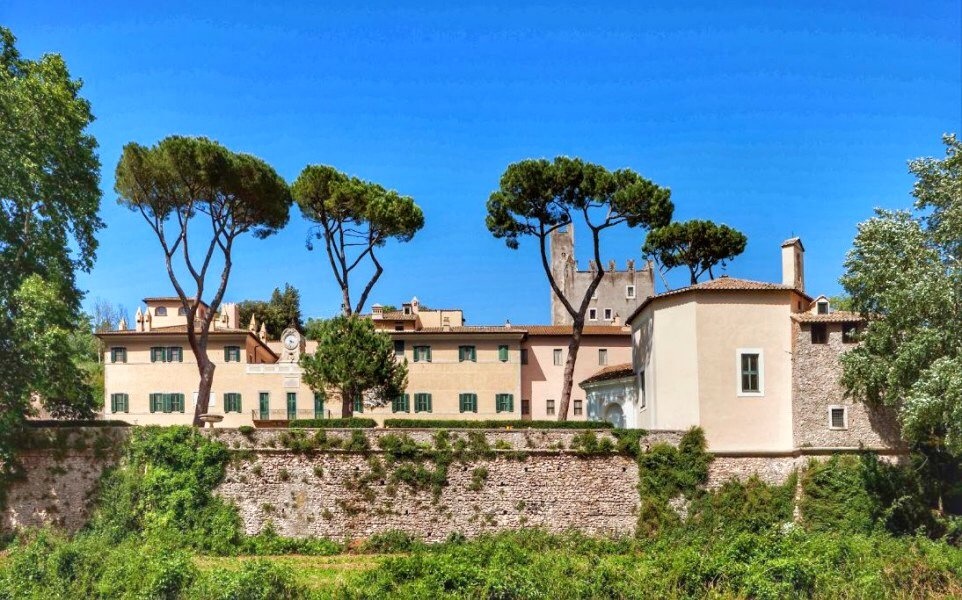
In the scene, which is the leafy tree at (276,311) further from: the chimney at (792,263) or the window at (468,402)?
the chimney at (792,263)

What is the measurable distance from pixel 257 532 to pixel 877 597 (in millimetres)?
17005

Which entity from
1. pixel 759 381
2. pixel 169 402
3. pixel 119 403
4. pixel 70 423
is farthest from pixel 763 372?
pixel 119 403

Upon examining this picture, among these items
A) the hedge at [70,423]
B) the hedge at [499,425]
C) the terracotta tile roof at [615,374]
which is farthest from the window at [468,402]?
the hedge at [70,423]

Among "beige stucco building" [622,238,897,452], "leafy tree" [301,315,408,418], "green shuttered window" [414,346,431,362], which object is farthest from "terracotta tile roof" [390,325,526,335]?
"beige stucco building" [622,238,897,452]

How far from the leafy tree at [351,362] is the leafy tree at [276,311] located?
23343 mm

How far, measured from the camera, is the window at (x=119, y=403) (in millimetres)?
38531

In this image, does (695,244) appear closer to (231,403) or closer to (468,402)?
(468,402)

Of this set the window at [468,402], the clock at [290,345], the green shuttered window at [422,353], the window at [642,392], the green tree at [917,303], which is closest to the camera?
the green tree at [917,303]

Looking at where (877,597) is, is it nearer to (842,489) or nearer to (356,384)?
(842,489)

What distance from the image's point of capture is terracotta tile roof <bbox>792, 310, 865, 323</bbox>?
25594mm

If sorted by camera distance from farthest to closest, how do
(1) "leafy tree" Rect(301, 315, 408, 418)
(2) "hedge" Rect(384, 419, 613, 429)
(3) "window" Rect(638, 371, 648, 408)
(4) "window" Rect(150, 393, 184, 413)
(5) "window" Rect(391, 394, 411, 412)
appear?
1. (5) "window" Rect(391, 394, 411, 412)
2. (4) "window" Rect(150, 393, 184, 413)
3. (1) "leafy tree" Rect(301, 315, 408, 418)
4. (3) "window" Rect(638, 371, 648, 408)
5. (2) "hedge" Rect(384, 419, 613, 429)

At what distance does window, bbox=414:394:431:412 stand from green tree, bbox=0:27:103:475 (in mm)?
16002

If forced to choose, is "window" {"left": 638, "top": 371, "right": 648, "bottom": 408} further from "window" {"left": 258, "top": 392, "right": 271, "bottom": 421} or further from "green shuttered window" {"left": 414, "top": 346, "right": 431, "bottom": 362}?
"window" {"left": 258, "top": 392, "right": 271, "bottom": 421}

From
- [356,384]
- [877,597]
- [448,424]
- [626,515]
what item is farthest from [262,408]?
[877,597]
